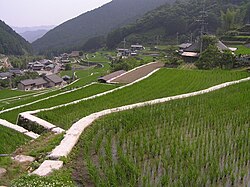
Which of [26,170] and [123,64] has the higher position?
[26,170]

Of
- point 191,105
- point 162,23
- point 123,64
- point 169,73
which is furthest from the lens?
point 162,23

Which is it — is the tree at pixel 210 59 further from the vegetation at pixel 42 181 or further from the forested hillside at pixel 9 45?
Result: the forested hillside at pixel 9 45

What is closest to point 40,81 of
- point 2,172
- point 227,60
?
point 227,60

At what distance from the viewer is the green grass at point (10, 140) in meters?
7.01

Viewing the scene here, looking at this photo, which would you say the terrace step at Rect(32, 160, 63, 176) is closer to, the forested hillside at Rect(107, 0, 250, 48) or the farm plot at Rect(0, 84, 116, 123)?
the farm plot at Rect(0, 84, 116, 123)

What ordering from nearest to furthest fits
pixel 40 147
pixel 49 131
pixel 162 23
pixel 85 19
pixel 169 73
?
1. pixel 40 147
2. pixel 49 131
3. pixel 169 73
4. pixel 162 23
5. pixel 85 19

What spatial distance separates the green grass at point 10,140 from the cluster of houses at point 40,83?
1506 inches

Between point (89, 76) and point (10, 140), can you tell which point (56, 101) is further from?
point (89, 76)

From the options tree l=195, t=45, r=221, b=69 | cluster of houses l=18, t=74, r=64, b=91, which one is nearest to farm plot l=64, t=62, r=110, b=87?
cluster of houses l=18, t=74, r=64, b=91

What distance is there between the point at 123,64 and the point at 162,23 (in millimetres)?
44676

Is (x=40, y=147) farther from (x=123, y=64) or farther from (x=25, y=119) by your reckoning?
(x=123, y=64)

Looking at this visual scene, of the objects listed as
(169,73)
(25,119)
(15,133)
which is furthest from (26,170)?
(169,73)

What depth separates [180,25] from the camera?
Result: 6775 centimetres

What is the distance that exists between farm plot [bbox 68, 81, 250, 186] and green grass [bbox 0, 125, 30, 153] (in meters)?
1.75
